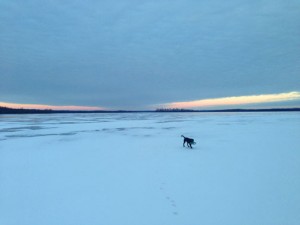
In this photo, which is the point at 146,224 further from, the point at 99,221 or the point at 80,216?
the point at 80,216

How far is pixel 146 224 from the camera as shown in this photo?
3414mm

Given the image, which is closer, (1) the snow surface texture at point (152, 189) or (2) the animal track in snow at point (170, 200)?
(1) the snow surface texture at point (152, 189)

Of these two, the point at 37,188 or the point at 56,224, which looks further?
the point at 37,188

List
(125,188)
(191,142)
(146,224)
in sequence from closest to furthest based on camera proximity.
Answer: (146,224) → (125,188) → (191,142)

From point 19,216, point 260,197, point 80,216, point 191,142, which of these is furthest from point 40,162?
point 260,197

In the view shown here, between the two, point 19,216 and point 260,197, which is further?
point 260,197

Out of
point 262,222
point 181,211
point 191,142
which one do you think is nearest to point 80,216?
point 181,211

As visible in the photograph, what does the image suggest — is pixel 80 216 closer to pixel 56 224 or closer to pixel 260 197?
pixel 56 224

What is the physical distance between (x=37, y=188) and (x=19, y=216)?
1216mm

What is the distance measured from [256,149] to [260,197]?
200 inches

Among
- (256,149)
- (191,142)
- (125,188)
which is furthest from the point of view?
(191,142)

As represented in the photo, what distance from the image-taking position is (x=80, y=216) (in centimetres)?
366

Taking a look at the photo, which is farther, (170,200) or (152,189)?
(152,189)

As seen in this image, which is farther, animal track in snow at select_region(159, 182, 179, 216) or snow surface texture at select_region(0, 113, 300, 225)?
animal track in snow at select_region(159, 182, 179, 216)
